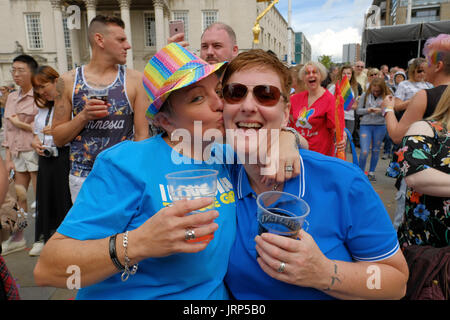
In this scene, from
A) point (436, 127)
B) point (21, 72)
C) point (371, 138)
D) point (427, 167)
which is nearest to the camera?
point (427, 167)

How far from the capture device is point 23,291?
3.25 m

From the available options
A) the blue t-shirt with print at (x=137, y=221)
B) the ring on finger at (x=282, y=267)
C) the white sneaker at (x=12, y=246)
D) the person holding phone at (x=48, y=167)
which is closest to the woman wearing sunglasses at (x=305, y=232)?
the ring on finger at (x=282, y=267)

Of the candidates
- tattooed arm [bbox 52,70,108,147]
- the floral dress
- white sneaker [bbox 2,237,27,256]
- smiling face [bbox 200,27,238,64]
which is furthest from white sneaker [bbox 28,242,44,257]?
the floral dress

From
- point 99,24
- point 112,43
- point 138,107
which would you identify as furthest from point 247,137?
point 99,24

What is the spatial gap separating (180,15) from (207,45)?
134 ft

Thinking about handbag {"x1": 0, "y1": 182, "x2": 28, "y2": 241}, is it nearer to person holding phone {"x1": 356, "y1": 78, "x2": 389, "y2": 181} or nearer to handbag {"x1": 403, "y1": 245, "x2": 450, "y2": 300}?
handbag {"x1": 403, "y1": 245, "x2": 450, "y2": 300}

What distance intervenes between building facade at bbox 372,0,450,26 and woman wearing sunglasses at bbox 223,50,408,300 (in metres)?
40.0

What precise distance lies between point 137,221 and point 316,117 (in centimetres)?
368

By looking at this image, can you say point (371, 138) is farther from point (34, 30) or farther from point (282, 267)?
point (34, 30)

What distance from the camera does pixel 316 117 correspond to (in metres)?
4.42

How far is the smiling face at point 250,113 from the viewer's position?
1.53 m

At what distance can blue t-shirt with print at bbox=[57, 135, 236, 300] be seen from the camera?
1262 mm
